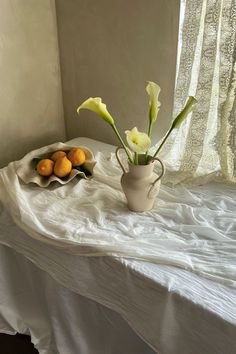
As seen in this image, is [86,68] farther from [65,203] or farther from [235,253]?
[235,253]

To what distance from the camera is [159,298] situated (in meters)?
0.84

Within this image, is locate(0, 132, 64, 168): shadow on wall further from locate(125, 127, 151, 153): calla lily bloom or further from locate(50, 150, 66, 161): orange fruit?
locate(125, 127, 151, 153): calla lily bloom

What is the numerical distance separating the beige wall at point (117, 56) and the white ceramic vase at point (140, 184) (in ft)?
1.40

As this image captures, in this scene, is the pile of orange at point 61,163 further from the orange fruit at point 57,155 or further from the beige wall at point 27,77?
the beige wall at point 27,77

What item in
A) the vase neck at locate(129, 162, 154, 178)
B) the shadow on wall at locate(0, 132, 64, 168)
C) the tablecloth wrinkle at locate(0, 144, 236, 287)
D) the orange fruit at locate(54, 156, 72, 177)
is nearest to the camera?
the tablecloth wrinkle at locate(0, 144, 236, 287)

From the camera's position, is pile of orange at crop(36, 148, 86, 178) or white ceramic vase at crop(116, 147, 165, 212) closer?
white ceramic vase at crop(116, 147, 165, 212)

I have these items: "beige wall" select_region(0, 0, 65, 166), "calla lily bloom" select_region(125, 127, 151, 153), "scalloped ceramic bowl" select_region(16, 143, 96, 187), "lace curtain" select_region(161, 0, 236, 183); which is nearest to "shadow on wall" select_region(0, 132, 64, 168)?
"beige wall" select_region(0, 0, 65, 166)

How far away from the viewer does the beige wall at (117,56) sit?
1355 mm

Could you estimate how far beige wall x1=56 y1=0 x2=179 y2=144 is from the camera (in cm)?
136

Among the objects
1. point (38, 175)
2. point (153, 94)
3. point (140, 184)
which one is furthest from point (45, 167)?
point (153, 94)

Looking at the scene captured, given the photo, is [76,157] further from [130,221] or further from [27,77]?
[27,77]

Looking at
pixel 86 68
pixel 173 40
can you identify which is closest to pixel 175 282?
pixel 173 40

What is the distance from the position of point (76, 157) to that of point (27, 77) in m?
0.55

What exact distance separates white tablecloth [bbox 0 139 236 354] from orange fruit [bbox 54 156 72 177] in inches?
11.9
